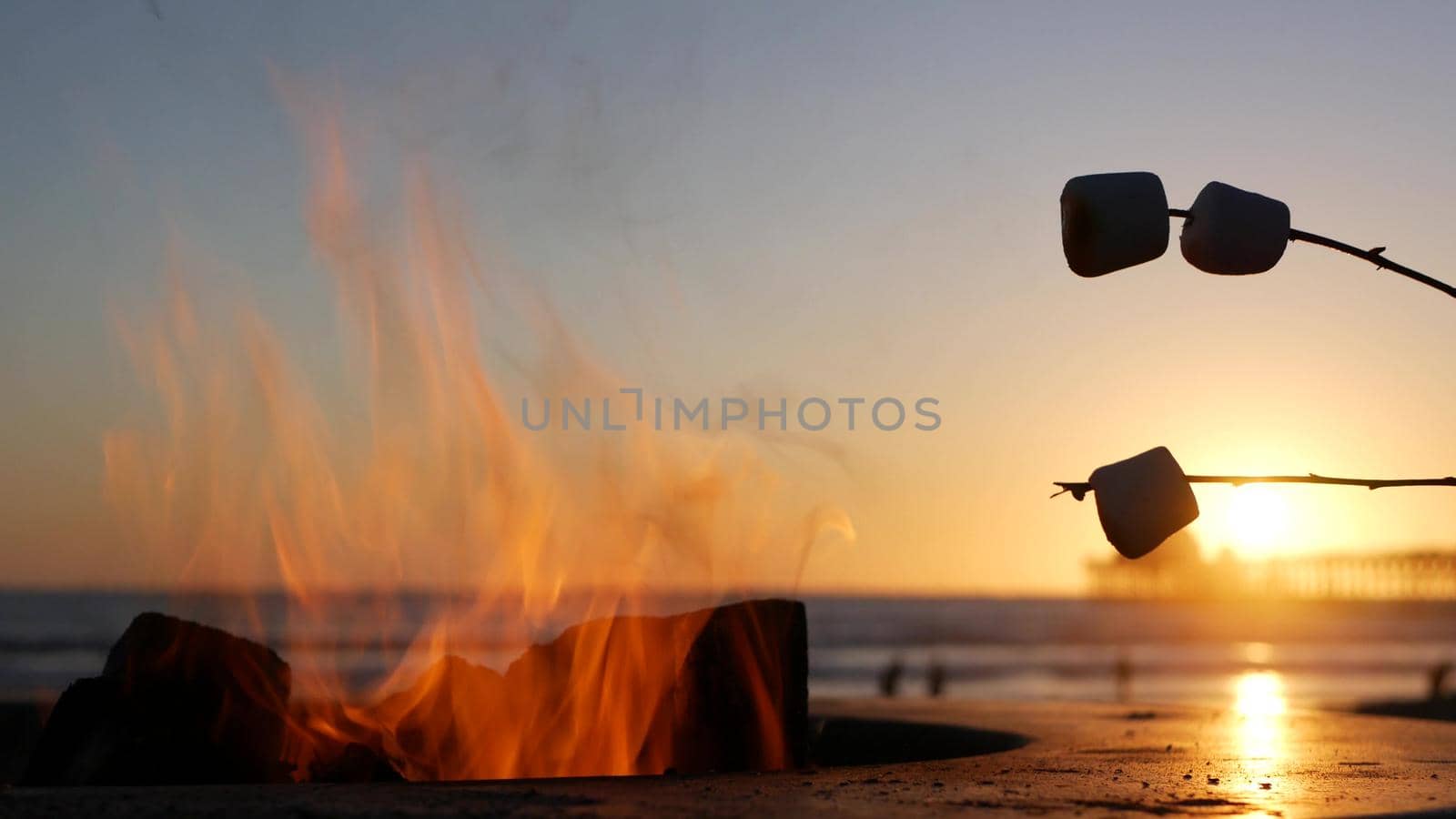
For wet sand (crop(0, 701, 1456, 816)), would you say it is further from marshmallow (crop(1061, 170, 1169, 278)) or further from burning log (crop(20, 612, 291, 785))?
marshmallow (crop(1061, 170, 1169, 278))

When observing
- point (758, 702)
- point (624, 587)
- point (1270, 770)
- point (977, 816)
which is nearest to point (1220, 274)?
point (977, 816)

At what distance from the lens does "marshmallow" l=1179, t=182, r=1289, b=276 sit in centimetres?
504

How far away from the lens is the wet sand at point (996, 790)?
5.02 meters

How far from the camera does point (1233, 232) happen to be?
16.5 ft

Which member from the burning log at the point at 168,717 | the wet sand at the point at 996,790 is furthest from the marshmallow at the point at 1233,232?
the burning log at the point at 168,717

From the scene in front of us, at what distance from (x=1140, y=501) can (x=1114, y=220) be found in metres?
0.95

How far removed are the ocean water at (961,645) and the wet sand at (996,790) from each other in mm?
1983

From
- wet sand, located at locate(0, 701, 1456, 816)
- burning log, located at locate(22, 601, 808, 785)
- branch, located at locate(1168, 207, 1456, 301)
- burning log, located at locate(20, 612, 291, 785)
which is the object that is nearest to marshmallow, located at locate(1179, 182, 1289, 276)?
branch, located at locate(1168, 207, 1456, 301)

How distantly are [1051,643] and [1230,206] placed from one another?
54852 millimetres

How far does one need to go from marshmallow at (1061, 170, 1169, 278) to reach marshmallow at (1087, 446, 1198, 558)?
700 millimetres

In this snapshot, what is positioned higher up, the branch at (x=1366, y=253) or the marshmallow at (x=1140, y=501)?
the branch at (x=1366, y=253)

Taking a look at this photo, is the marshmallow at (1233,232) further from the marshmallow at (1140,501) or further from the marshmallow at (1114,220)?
the marshmallow at (1140,501)

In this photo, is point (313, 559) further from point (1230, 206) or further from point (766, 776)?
point (1230, 206)

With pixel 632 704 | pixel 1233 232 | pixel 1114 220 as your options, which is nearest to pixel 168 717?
pixel 632 704
